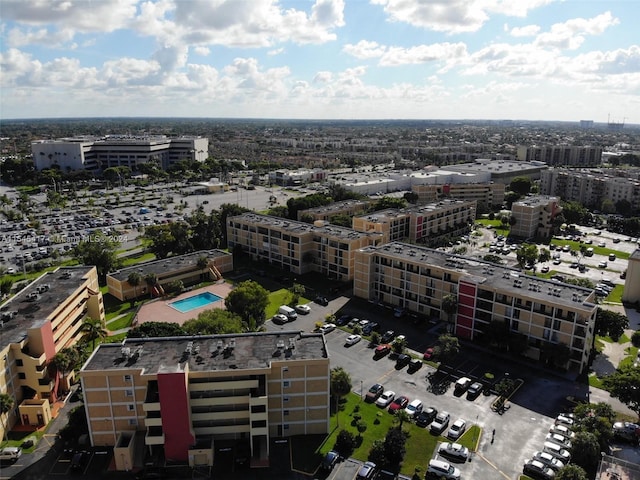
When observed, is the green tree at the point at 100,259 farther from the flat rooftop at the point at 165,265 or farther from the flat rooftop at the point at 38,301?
the flat rooftop at the point at 38,301

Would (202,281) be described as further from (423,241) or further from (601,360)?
(601,360)

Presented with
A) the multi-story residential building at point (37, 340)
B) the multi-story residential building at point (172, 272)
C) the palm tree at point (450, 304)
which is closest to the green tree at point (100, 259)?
the multi-story residential building at point (172, 272)

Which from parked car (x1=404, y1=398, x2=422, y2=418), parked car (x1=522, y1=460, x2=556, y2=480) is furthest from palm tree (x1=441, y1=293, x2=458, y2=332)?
parked car (x1=522, y1=460, x2=556, y2=480)

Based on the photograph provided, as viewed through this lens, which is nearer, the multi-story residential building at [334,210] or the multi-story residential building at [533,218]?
the multi-story residential building at [334,210]

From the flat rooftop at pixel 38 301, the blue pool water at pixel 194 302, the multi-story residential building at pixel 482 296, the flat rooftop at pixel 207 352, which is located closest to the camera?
the flat rooftop at pixel 207 352

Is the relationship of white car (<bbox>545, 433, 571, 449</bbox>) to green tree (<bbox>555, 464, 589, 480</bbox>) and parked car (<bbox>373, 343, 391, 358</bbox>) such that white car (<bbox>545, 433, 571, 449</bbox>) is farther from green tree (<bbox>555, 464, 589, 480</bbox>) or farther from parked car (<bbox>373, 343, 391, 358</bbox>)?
Result: parked car (<bbox>373, 343, 391, 358</bbox>)

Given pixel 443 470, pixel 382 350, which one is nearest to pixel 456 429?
pixel 443 470

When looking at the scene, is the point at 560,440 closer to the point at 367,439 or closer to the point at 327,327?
the point at 367,439
